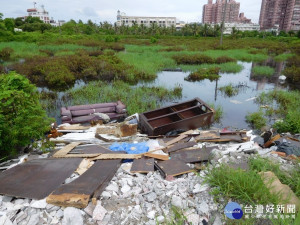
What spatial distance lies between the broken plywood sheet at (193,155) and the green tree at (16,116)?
2.69 m

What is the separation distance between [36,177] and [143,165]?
1604 mm

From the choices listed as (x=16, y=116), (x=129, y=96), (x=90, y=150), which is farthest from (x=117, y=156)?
→ (x=129, y=96)

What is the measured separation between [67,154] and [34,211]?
5.19ft

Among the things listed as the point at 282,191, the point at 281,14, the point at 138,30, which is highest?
the point at 281,14

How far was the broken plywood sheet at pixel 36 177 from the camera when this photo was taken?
8.79 feet

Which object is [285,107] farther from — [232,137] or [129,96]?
[129,96]

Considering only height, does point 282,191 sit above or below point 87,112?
above

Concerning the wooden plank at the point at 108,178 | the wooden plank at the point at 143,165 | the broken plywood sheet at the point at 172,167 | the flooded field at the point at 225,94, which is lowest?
the flooded field at the point at 225,94

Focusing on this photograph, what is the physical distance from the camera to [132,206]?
2.60 m

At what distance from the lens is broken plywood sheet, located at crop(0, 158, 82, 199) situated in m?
2.68

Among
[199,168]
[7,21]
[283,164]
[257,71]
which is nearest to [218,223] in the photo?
[199,168]

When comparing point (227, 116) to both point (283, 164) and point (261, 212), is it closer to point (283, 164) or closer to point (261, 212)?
point (283, 164)

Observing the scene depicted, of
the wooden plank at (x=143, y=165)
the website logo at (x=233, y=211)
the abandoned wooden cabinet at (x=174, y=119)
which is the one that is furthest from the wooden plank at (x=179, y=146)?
the website logo at (x=233, y=211)

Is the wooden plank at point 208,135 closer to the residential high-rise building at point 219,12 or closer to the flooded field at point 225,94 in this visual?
the flooded field at point 225,94
